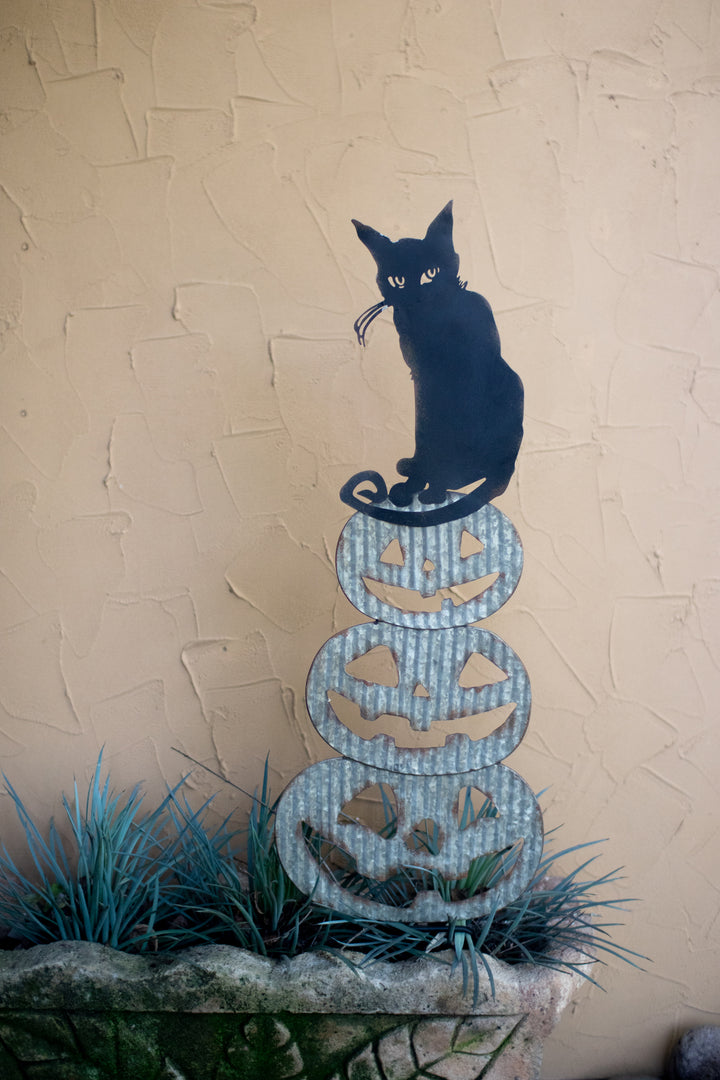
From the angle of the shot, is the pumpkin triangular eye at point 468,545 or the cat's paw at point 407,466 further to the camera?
the pumpkin triangular eye at point 468,545

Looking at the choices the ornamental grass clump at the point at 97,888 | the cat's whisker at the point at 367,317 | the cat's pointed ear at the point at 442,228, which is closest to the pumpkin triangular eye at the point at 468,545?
the cat's whisker at the point at 367,317

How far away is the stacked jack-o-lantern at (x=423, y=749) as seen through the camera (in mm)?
1190

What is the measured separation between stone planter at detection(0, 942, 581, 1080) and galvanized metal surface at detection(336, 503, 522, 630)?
47 cm

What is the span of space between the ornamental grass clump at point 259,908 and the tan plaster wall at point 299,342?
177mm

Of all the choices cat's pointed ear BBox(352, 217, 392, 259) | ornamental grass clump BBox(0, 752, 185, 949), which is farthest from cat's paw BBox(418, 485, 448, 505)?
ornamental grass clump BBox(0, 752, 185, 949)

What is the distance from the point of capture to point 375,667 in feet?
4.73

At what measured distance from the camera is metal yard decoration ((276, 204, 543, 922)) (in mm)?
1173

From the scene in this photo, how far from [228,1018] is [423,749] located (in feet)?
1.41

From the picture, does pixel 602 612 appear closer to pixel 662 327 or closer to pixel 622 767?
pixel 622 767

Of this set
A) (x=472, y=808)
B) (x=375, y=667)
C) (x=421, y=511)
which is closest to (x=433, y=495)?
(x=421, y=511)

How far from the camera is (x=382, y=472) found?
1438 mm

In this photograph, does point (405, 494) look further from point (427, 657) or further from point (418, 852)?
point (418, 852)

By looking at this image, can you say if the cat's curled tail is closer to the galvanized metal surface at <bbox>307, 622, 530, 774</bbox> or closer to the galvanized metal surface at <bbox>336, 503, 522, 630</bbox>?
the galvanized metal surface at <bbox>336, 503, 522, 630</bbox>

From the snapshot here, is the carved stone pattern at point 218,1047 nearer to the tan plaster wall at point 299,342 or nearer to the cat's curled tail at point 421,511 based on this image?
the tan plaster wall at point 299,342
